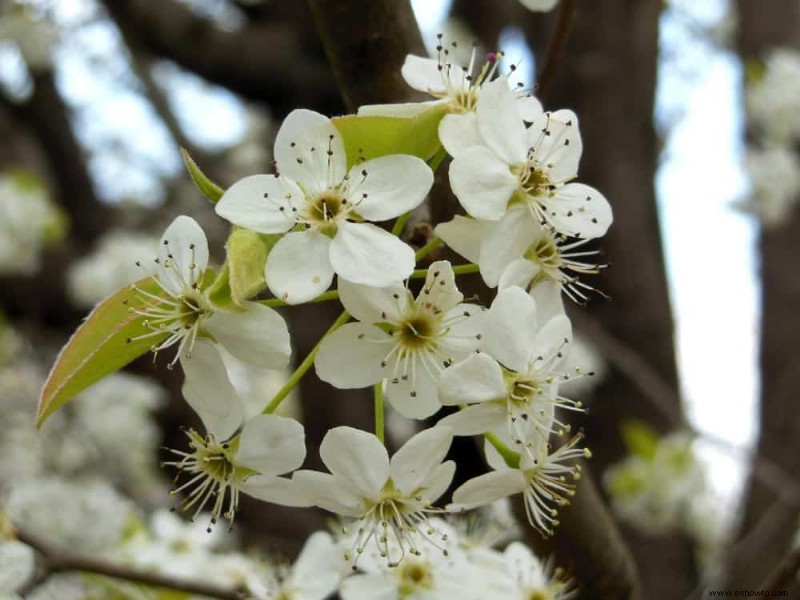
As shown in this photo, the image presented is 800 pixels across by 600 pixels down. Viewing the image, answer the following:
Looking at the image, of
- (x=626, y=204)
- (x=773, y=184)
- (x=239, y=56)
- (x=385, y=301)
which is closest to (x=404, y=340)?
(x=385, y=301)

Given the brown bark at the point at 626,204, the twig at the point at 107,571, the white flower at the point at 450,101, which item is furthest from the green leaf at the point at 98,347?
the brown bark at the point at 626,204

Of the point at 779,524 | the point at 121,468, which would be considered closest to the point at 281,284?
the point at 779,524

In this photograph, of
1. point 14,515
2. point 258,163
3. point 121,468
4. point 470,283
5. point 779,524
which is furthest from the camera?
point 258,163

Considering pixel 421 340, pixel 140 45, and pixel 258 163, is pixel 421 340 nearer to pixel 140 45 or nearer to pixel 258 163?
pixel 140 45

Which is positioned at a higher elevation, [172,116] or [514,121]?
[514,121]

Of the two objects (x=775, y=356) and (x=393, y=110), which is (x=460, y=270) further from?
(x=775, y=356)

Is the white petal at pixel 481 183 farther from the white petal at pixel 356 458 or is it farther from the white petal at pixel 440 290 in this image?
the white petal at pixel 356 458

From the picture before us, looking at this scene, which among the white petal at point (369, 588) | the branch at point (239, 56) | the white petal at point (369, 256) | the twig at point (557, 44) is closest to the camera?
the white petal at point (369, 256)
